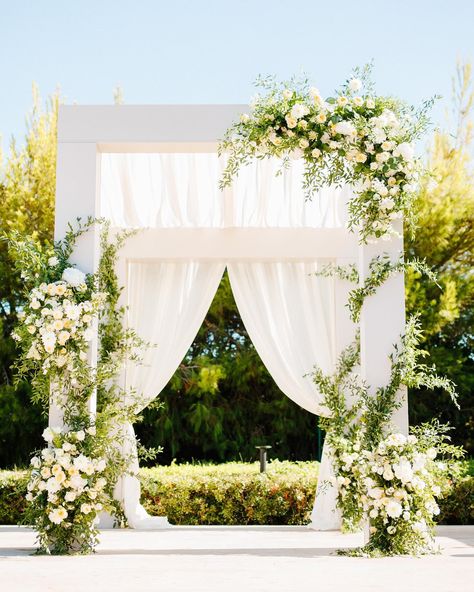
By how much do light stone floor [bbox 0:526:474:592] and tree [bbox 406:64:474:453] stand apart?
4217 mm

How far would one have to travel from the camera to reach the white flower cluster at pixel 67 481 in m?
4.49

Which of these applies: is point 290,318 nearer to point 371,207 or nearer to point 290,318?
point 290,318

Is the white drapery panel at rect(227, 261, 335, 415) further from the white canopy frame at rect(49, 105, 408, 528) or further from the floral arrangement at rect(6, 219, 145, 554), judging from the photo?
the floral arrangement at rect(6, 219, 145, 554)

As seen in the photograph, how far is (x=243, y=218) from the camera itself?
6891mm

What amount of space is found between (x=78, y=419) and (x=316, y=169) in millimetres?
2232

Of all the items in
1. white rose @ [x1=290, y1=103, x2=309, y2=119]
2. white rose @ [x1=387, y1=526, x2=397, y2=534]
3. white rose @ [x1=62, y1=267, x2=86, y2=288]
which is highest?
white rose @ [x1=290, y1=103, x2=309, y2=119]

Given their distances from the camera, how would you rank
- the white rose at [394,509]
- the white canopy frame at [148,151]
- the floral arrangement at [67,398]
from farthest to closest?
the white canopy frame at [148,151]
the floral arrangement at [67,398]
the white rose at [394,509]

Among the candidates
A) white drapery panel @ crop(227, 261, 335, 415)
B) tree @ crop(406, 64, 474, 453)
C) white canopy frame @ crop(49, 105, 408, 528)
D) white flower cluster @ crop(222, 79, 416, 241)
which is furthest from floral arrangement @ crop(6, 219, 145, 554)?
tree @ crop(406, 64, 474, 453)

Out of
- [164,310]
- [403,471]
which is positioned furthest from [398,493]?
[164,310]

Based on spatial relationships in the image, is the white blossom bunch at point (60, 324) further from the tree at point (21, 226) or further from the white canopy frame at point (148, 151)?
the tree at point (21, 226)

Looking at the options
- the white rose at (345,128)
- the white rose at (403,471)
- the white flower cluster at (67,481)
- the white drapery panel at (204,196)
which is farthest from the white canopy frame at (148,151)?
the white drapery panel at (204,196)

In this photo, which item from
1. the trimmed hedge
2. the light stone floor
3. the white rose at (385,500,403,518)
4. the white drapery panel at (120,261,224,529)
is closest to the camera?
the light stone floor

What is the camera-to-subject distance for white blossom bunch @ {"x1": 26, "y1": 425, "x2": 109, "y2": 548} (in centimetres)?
450

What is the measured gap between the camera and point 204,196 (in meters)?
6.75
